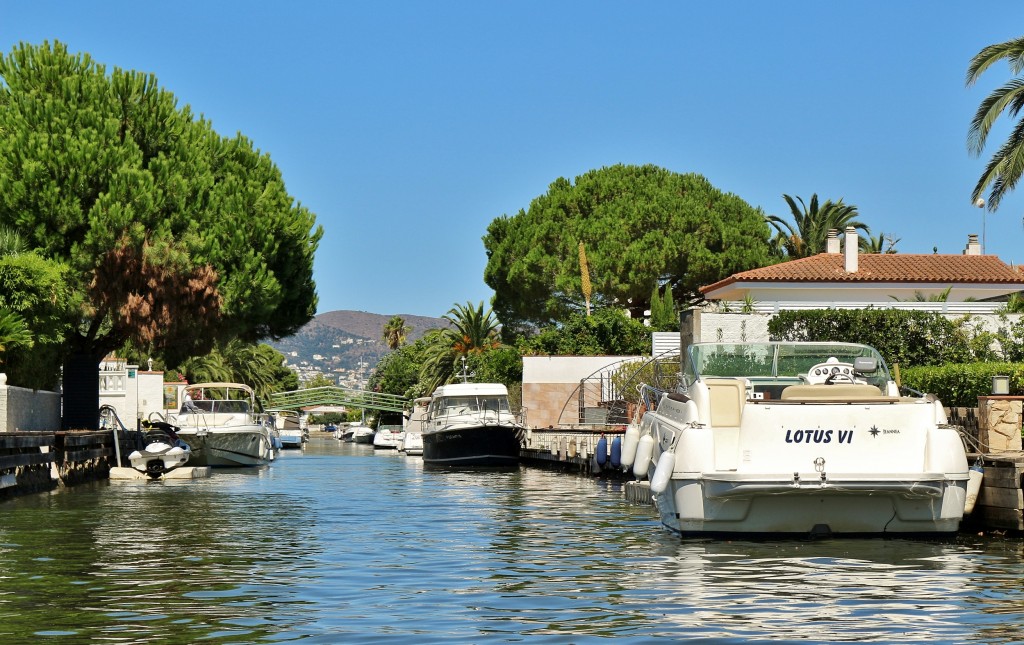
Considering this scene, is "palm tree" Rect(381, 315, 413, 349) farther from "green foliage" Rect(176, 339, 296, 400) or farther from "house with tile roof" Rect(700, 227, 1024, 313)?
"house with tile roof" Rect(700, 227, 1024, 313)

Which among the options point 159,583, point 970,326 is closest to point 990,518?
point 159,583

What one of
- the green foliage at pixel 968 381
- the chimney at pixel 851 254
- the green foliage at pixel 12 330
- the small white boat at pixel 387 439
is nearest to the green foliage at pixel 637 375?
the chimney at pixel 851 254

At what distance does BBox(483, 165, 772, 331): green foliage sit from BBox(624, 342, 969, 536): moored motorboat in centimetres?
5306

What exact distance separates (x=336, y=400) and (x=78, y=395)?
6962cm

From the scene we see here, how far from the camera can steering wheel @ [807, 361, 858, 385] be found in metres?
18.2

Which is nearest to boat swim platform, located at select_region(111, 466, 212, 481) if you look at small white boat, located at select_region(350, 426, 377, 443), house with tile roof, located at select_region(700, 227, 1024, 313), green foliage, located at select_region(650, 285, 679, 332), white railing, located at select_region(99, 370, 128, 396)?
white railing, located at select_region(99, 370, 128, 396)

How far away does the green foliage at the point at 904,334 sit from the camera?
3788 cm

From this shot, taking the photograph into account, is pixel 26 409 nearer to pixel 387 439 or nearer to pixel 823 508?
pixel 823 508

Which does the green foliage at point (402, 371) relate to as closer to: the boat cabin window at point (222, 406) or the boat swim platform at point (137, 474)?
the boat cabin window at point (222, 406)

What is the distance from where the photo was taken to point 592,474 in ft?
131

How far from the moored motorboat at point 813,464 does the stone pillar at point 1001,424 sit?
313cm

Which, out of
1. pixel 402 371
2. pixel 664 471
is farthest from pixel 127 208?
pixel 402 371

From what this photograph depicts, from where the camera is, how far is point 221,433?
47438 millimetres

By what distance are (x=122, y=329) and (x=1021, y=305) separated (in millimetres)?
27025
